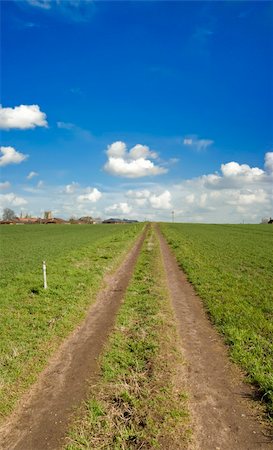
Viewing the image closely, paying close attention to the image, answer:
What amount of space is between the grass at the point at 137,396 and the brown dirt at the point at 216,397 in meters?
0.29

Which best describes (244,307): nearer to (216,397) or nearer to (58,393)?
(216,397)

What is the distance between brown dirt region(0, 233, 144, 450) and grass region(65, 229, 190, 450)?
12.1 inches

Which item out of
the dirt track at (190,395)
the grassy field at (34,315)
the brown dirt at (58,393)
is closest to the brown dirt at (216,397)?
the dirt track at (190,395)

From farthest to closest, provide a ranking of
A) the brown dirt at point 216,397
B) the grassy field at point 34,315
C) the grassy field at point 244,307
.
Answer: the grassy field at point 244,307 → the grassy field at point 34,315 → the brown dirt at point 216,397

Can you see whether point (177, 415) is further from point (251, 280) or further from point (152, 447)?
point (251, 280)

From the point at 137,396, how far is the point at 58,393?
1.79m

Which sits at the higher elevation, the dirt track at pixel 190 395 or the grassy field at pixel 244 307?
the grassy field at pixel 244 307

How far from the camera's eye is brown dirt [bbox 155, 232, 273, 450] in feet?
17.6

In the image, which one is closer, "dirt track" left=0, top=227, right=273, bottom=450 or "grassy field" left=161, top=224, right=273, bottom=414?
"dirt track" left=0, top=227, right=273, bottom=450

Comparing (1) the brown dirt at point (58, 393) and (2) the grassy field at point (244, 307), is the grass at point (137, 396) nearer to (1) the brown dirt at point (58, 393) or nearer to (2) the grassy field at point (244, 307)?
(1) the brown dirt at point (58, 393)

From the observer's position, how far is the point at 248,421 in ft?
19.1

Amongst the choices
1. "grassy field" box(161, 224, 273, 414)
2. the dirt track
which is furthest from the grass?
"grassy field" box(161, 224, 273, 414)

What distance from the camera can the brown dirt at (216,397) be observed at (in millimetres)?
→ 5359

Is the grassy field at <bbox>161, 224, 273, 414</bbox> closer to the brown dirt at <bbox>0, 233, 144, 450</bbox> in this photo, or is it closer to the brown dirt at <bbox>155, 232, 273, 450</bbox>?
the brown dirt at <bbox>155, 232, 273, 450</bbox>
